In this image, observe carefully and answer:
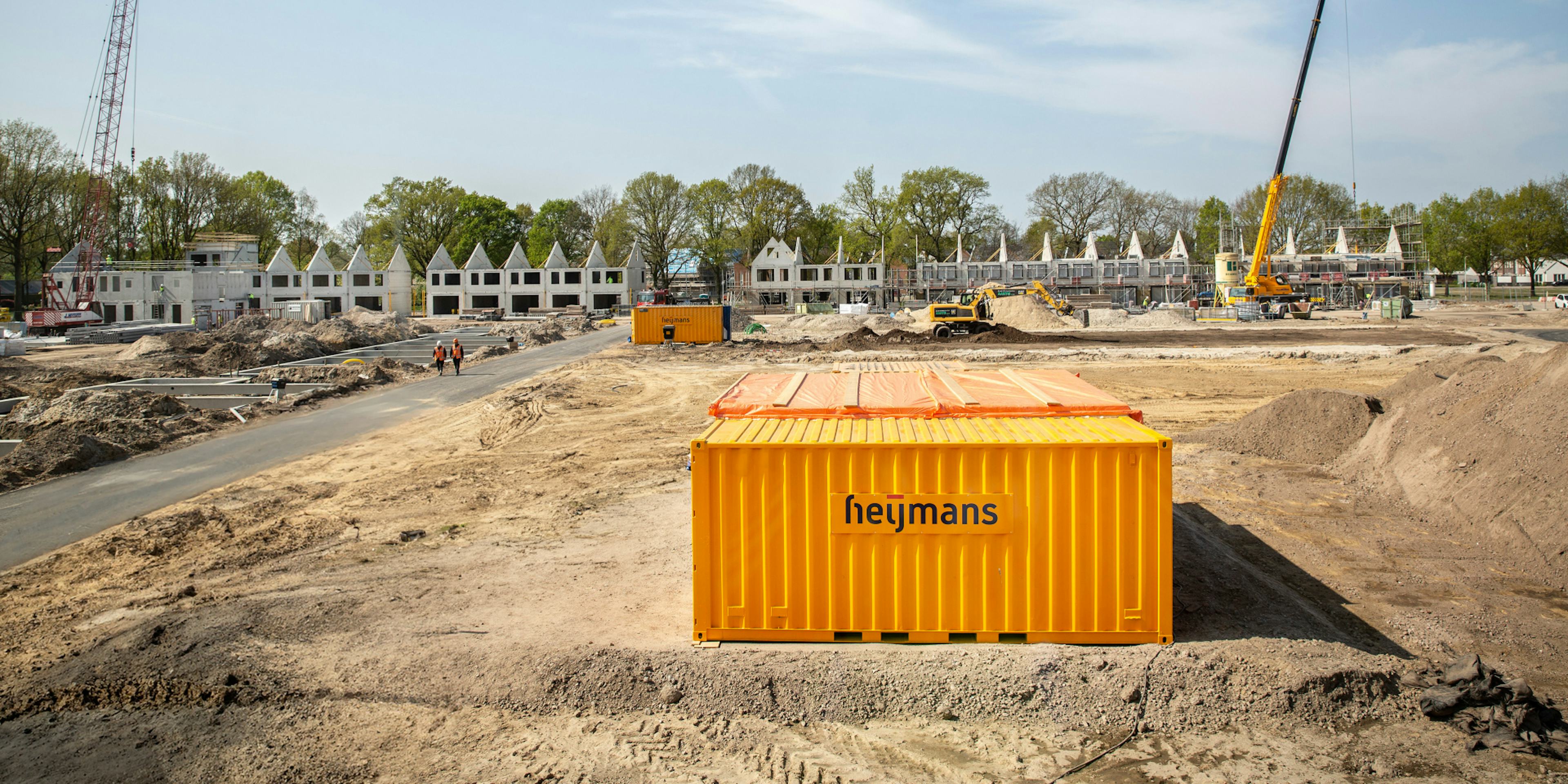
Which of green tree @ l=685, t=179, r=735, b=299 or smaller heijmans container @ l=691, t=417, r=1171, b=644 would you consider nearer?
smaller heijmans container @ l=691, t=417, r=1171, b=644

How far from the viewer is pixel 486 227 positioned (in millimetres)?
98375

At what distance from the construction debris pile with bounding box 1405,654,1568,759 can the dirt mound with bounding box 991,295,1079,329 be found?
Answer: 46.2m

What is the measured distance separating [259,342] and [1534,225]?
328 feet

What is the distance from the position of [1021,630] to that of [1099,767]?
148 cm

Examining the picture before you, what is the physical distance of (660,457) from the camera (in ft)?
55.7

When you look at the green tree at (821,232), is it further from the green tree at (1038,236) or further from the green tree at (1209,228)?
the green tree at (1209,228)

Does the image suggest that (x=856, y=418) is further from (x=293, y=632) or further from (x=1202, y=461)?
(x=1202, y=461)

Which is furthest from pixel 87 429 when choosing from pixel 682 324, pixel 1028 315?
pixel 1028 315

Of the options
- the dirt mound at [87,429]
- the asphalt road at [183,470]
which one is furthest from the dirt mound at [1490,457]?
the dirt mound at [87,429]

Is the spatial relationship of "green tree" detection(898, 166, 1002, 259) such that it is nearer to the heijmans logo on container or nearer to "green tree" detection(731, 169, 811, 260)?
"green tree" detection(731, 169, 811, 260)

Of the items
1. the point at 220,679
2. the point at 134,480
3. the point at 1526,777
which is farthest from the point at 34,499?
the point at 1526,777

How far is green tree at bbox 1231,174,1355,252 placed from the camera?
94.8 m

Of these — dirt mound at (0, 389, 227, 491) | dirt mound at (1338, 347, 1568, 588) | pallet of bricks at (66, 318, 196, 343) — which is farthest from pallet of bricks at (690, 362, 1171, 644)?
pallet of bricks at (66, 318, 196, 343)

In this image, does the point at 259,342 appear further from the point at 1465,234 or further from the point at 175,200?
the point at 1465,234
